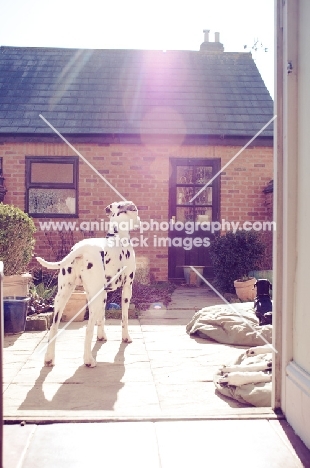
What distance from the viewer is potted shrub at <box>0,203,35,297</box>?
574 centimetres

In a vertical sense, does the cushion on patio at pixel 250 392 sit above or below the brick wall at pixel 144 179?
below

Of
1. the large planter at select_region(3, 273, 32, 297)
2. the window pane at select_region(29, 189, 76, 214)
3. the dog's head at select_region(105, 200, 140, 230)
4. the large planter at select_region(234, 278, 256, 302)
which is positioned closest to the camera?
the dog's head at select_region(105, 200, 140, 230)

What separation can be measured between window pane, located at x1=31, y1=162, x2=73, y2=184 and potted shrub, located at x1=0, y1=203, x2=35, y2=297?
380 centimetres

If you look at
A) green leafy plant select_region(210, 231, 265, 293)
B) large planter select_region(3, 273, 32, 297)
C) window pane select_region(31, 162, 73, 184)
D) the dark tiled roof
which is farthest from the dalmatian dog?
the dark tiled roof

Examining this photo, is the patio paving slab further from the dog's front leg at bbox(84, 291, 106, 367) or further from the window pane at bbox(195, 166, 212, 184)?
the window pane at bbox(195, 166, 212, 184)

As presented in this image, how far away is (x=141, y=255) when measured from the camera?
964 cm

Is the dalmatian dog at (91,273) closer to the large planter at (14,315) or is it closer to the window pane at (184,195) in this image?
the large planter at (14,315)

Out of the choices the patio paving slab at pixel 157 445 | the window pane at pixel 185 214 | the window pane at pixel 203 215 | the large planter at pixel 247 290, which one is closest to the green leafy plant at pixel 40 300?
the large planter at pixel 247 290

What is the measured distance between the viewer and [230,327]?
199 inches

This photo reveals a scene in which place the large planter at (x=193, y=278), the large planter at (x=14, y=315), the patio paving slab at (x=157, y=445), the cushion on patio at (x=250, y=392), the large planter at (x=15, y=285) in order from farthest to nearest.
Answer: the large planter at (x=193, y=278) → the large planter at (x=15, y=285) → the large planter at (x=14, y=315) → the cushion on patio at (x=250, y=392) → the patio paving slab at (x=157, y=445)

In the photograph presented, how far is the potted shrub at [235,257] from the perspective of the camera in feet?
26.7

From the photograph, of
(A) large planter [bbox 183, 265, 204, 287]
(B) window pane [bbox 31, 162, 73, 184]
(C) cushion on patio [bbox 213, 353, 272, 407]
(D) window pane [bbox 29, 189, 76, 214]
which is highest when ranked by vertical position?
(B) window pane [bbox 31, 162, 73, 184]

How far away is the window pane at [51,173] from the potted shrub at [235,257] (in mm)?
3562

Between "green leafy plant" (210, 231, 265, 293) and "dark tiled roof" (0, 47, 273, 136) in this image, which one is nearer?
"green leafy plant" (210, 231, 265, 293)
